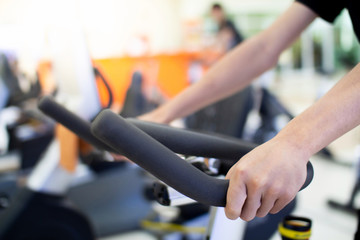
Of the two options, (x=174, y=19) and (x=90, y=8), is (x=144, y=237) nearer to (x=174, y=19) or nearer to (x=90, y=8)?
(x=90, y=8)

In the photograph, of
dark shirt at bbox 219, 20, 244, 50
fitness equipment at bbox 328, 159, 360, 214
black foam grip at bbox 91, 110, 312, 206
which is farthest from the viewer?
dark shirt at bbox 219, 20, 244, 50

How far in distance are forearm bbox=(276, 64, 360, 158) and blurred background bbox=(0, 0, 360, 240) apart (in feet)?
1.17

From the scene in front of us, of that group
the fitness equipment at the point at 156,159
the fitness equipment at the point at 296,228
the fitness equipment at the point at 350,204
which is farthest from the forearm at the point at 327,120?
the fitness equipment at the point at 350,204

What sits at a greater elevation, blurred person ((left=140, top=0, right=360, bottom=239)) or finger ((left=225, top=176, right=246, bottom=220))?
blurred person ((left=140, top=0, right=360, bottom=239))

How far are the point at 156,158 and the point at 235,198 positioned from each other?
0.11 m

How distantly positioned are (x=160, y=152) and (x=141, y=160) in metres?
0.02

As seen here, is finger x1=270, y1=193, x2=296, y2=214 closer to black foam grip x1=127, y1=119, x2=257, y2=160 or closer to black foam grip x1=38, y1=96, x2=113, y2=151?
black foam grip x1=127, y1=119, x2=257, y2=160

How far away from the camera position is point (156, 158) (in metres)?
0.43

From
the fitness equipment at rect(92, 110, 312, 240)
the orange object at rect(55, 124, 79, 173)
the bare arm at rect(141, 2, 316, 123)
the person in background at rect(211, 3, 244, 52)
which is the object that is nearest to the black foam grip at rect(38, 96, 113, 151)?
the bare arm at rect(141, 2, 316, 123)

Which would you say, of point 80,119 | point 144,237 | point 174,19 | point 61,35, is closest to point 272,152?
point 80,119

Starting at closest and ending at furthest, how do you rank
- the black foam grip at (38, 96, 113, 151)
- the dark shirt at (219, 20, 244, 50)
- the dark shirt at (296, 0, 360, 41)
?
the black foam grip at (38, 96, 113, 151)
the dark shirt at (296, 0, 360, 41)
the dark shirt at (219, 20, 244, 50)

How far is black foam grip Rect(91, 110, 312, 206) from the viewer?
1.36 feet

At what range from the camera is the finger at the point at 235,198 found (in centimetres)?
44

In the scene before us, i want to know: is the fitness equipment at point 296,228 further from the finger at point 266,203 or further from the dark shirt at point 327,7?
the dark shirt at point 327,7
